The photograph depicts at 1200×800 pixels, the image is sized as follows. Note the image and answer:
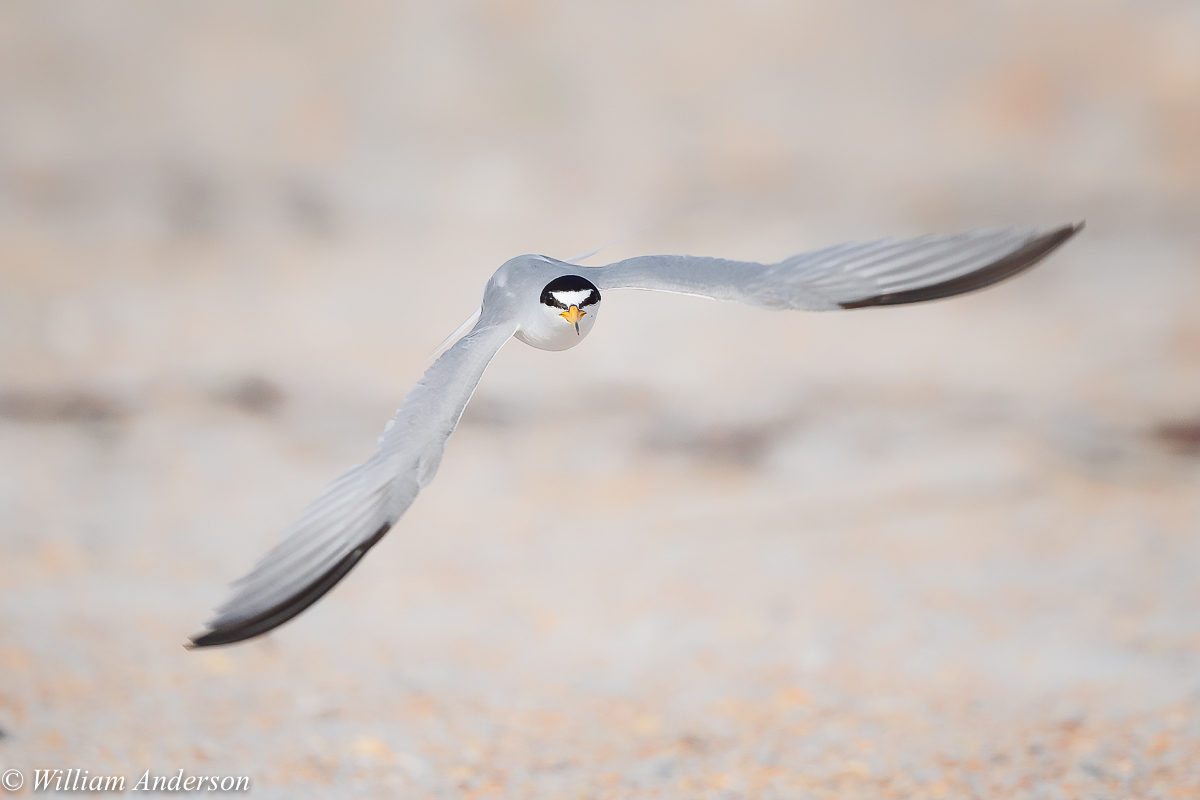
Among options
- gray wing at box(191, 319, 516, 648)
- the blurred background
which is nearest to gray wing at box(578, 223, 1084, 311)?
gray wing at box(191, 319, 516, 648)

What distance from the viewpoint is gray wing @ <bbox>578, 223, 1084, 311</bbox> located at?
3.90 ft

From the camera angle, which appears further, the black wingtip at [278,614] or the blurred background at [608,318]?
the blurred background at [608,318]

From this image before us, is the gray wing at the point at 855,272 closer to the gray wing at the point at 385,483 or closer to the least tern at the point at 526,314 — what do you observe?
the least tern at the point at 526,314

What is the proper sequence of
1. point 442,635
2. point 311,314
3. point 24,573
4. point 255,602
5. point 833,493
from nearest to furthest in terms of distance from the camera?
point 255,602, point 442,635, point 24,573, point 833,493, point 311,314

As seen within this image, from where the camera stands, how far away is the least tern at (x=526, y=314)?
42.5 inches

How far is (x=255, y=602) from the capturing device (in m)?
1.05

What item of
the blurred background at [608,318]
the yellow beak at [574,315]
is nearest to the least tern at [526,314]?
the yellow beak at [574,315]

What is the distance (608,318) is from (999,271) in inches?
104

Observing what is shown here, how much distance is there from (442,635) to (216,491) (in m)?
1.30

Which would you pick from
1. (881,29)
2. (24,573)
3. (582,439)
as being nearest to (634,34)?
(881,29)

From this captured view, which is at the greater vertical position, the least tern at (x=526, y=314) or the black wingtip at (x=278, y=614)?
the least tern at (x=526, y=314)

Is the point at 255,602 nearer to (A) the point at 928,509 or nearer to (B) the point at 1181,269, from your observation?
(A) the point at 928,509

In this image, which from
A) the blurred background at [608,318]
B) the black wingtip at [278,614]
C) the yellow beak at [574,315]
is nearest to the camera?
the black wingtip at [278,614]

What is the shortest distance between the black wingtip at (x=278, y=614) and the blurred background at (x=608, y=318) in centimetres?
205
